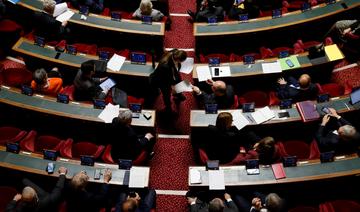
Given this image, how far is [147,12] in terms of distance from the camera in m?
7.23

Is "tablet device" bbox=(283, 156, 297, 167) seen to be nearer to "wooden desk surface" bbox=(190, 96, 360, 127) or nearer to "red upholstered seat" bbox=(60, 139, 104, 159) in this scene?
"wooden desk surface" bbox=(190, 96, 360, 127)

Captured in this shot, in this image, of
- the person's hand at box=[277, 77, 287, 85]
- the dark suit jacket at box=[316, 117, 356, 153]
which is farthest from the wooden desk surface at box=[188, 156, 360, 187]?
the person's hand at box=[277, 77, 287, 85]

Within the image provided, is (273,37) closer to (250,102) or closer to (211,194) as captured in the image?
(250,102)

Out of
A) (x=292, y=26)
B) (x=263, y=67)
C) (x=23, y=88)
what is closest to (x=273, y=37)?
(x=292, y=26)

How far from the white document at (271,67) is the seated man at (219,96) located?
734 mm

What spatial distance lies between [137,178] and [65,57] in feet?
8.43

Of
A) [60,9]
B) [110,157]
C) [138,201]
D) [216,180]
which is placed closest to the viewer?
[138,201]

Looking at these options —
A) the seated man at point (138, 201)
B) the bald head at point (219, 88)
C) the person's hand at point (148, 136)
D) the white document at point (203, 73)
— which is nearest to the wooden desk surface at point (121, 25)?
the white document at point (203, 73)

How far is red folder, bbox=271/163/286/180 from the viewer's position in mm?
5473

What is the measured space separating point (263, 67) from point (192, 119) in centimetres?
151

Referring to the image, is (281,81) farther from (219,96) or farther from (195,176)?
(195,176)

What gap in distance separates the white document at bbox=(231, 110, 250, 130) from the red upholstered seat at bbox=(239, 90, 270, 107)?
17.7 inches

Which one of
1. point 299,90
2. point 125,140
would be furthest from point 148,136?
point 299,90

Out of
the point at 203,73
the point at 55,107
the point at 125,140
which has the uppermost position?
the point at 203,73
